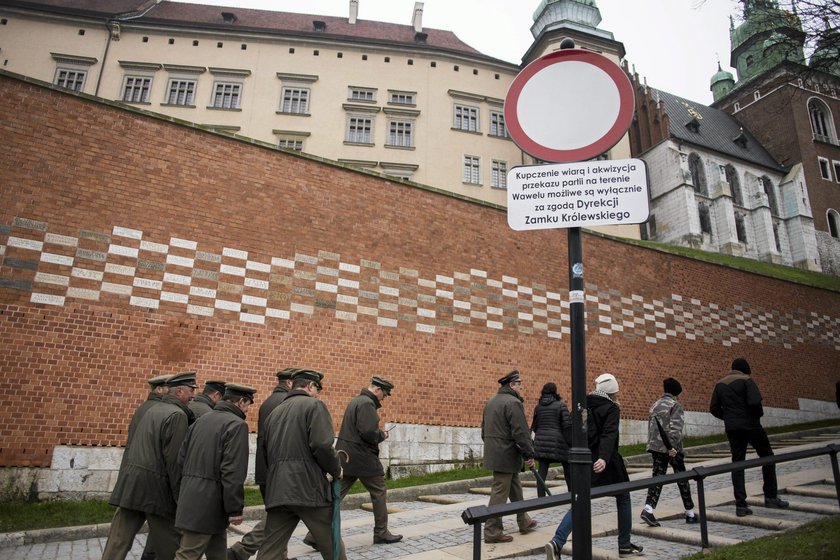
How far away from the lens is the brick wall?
9.47 meters

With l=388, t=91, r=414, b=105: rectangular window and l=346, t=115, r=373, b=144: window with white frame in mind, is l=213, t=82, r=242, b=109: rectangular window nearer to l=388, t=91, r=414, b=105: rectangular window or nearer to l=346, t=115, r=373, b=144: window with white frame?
l=346, t=115, r=373, b=144: window with white frame

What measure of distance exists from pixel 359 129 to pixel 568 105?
35237 mm

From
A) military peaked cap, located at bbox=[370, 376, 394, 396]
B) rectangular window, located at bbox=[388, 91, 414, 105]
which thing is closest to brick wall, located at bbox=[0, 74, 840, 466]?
military peaked cap, located at bbox=[370, 376, 394, 396]

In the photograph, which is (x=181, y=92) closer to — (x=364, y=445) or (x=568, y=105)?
(x=364, y=445)

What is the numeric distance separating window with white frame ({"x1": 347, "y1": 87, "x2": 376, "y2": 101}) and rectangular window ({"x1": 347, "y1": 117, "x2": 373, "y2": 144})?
59.3 inches

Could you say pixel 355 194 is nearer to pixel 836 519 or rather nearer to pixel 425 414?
pixel 425 414

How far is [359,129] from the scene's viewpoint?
3703 cm

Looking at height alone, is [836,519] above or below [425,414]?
below

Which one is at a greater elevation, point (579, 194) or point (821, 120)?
point (821, 120)

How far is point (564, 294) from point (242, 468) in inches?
452

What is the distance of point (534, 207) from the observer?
3027mm

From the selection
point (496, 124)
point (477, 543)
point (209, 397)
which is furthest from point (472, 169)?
point (477, 543)

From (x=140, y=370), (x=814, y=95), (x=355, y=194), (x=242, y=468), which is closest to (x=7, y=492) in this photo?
(x=140, y=370)

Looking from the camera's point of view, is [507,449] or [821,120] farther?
[821,120]
